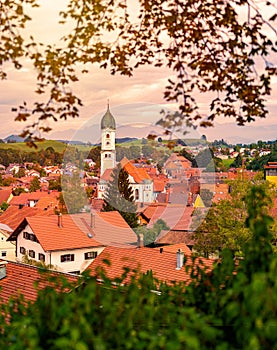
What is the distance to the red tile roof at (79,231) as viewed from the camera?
24531 mm

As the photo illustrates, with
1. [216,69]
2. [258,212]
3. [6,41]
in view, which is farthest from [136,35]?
[258,212]

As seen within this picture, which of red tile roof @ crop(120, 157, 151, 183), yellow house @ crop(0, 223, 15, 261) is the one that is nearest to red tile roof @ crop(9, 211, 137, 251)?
yellow house @ crop(0, 223, 15, 261)

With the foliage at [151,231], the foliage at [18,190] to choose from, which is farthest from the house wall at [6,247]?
the foliage at [18,190]

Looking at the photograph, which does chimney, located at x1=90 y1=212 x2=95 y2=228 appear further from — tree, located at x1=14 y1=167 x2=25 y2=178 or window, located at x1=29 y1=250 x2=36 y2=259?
tree, located at x1=14 y1=167 x2=25 y2=178

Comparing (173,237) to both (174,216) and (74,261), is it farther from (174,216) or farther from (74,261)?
(74,261)

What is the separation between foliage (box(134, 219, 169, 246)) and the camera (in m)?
28.2

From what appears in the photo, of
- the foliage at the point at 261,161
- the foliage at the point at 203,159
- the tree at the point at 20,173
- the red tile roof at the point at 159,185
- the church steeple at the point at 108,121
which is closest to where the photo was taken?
the church steeple at the point at 108,121

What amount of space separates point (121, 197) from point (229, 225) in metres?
13.9

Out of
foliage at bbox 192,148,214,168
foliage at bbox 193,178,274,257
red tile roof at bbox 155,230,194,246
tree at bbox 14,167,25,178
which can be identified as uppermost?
tree at bbox 14,167,25,178

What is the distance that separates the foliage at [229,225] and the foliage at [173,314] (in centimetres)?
1643

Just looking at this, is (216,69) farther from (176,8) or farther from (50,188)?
(50,188)

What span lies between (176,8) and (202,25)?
22 cm

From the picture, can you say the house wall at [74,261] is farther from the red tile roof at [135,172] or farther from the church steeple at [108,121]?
the church steeple at [108,121]

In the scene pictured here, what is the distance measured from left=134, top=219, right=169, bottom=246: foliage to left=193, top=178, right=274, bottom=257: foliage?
16.7ft
